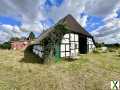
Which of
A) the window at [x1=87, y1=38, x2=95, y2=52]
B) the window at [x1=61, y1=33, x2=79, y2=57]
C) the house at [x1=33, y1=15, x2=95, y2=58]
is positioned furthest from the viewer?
the window at [x1=87, y1=38, x2=95, y2=52]

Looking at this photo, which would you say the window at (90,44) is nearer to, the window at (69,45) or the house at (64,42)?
the house at (64,42)

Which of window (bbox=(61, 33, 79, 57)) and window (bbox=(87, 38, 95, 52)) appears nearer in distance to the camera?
window (bbox=(61, 33, 79, 57))

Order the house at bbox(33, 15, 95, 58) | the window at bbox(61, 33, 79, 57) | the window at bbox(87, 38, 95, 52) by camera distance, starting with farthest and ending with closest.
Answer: the window at bbox(87, 38, 95, 52) < the window at bbox(61, 33, 79, 57) < the house at bbox(33, 15, 95, 58)

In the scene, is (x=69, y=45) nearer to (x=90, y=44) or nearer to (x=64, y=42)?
(x=64, y=42)

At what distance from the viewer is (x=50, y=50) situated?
16875mm

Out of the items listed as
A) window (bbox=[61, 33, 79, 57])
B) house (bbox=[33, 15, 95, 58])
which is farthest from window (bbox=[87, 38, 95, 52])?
window (bbox=[61, 33, 79, 57])

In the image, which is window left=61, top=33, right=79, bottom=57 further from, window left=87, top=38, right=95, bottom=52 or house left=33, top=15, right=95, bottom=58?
window left=87, top=38, right=95, bottom=52

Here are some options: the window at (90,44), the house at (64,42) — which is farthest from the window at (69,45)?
the window at (90,44)

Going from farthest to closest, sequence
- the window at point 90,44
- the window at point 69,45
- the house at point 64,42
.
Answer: the window at point 90,44
the window at point 69,45
the house at point 64,42

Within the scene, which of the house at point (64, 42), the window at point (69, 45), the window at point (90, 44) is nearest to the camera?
the house at point (64, 42)

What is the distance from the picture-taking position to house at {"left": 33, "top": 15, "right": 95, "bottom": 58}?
17.6 metres

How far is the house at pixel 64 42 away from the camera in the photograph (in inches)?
695

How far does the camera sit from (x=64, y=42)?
70.2 ft

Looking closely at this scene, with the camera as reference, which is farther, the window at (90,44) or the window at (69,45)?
the window at (90,44)
